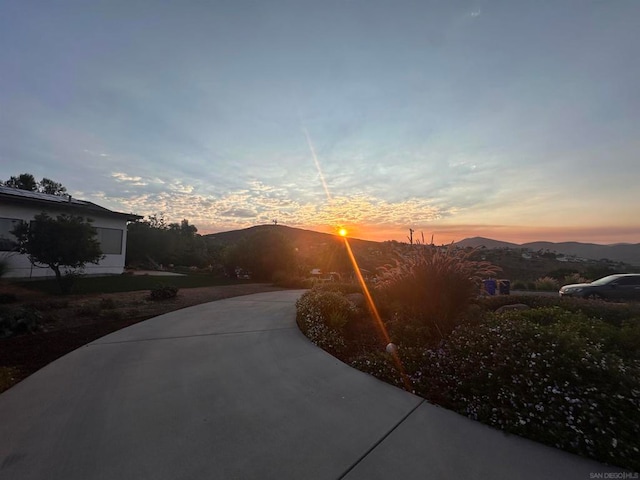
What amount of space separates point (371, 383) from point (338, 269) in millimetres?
17143

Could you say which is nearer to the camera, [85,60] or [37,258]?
[85,60]

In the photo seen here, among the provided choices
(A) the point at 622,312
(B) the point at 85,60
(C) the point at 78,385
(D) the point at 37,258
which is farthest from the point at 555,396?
(D) the point at 37,258

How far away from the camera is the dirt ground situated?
479 cm

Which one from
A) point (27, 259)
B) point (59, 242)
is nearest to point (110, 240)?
point (27, 259)

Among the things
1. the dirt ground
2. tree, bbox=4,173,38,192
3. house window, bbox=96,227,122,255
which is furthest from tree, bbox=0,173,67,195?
the dirt ground

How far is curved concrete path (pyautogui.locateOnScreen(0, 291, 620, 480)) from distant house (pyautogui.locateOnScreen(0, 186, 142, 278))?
12.1 m

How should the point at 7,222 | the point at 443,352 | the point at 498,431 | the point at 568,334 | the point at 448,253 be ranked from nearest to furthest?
the point at 498,431, the point at 568,334, the point at 443,352, the point at 448,253, the point at 7,222

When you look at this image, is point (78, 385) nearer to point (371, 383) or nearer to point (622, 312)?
point (371, 383)

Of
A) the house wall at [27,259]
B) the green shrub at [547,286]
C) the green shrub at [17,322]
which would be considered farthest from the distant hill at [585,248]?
the green shrub at [17,322]

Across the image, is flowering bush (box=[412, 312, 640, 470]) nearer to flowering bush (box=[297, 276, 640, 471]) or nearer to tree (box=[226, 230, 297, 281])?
flowering bush (box=[297, 276, 640, 471])

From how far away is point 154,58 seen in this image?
27.3 ft

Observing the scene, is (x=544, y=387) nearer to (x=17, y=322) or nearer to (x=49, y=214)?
(x=17, y=322)

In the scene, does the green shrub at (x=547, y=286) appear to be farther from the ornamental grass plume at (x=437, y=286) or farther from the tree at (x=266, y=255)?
the ornamental grass plume at (x=437, y=286)

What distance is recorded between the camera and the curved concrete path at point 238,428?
244cm
